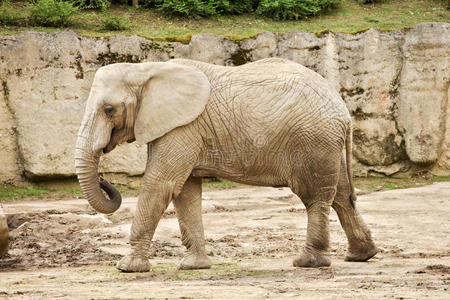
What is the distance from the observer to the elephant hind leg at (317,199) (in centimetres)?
751

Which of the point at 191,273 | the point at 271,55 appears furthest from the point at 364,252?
the point at 271,55

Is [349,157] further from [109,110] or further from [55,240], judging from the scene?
[55,240]

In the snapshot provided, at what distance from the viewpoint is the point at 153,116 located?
7.43m

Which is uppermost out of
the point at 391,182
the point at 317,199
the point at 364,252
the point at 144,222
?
the point at 317,199

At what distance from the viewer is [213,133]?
756 cm

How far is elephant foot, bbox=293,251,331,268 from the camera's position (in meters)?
7.69

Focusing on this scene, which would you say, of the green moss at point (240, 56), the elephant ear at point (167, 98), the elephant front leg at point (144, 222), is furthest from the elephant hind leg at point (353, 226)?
the green moss at point (240, 56)

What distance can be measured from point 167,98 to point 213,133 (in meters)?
0.57

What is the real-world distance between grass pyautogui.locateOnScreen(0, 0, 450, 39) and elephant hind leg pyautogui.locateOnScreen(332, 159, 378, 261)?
23.5 ft

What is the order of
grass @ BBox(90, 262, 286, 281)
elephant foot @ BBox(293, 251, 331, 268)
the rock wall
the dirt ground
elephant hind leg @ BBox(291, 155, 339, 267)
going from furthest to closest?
the rock wall → elephant foot @ BBox(293, 251, 331, 268) → elephant hind leg @ BBox(291, 155, 339, 267) → grass @ BBox(90, 262, 286, 281) → the dirt ground

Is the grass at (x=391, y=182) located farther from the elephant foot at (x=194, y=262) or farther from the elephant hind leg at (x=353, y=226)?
the elephant foot at (x=194, y=262)

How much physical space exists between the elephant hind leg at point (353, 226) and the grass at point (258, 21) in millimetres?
7150

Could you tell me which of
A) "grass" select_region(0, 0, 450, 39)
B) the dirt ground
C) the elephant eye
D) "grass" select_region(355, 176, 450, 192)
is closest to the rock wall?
"grass" select_region(355, 176, 450, 192)

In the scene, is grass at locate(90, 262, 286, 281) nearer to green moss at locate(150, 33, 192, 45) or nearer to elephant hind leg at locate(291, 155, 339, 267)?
elephant hind leg at locate(291, 155, 339, 267)
